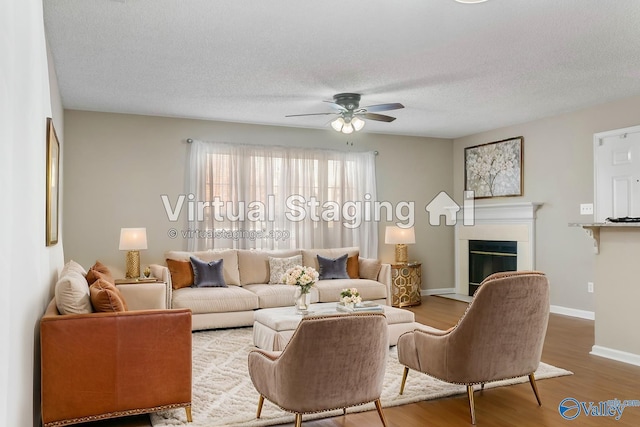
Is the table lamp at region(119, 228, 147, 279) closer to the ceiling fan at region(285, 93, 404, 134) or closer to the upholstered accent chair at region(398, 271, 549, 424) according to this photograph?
the ceiling fan at region(285, 93, 404, 134)

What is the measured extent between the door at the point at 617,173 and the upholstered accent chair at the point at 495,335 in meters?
3.37

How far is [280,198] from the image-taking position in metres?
7.48

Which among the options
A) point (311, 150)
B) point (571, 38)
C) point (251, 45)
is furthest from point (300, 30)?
point (311, 150)

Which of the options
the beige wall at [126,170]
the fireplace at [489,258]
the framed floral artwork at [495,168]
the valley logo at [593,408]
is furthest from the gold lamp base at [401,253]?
the valley logo at [593,408]

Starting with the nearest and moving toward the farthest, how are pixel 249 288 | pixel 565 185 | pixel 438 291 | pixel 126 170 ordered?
pixel 249 288 → pixel 126 170 → pixel 565 185 → pixel 438 291

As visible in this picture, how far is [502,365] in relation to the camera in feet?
10.8

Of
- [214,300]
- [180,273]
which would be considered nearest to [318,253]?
[214,300]

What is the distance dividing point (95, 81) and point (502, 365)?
4.51 meters

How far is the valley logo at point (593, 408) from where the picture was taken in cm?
333

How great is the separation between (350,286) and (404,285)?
1.30 meters

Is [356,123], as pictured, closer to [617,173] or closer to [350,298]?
[350,298]

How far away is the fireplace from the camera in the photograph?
757 cm

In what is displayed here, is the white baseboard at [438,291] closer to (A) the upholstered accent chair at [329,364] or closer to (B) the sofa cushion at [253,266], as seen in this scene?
(B) the sofa cushion at [253,266]

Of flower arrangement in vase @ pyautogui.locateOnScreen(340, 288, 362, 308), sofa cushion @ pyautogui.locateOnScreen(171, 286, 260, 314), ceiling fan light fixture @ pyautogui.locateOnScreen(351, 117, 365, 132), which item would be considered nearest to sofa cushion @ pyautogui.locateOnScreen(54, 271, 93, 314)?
flower arrangement in vase @ pyautogui.locateOnScreen(340, 288, 362, 308)
